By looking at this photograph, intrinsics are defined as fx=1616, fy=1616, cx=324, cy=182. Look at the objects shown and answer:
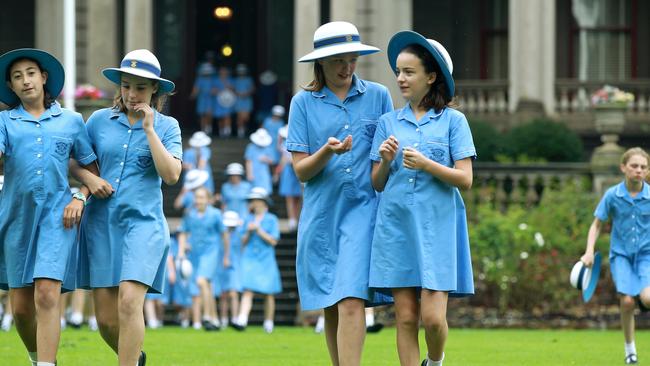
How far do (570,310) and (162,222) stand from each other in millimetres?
12282

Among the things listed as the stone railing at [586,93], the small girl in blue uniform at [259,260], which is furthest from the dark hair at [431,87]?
the stone railing at [586,93]

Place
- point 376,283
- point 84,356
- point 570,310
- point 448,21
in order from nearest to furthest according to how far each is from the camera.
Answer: point 376,283 < point 84,356 < point 570,310 < point 448,21

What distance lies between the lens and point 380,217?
9.09 m

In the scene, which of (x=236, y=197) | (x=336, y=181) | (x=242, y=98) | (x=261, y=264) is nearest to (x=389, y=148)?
(x=336, y=181)

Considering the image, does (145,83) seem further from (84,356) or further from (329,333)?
(84,356)

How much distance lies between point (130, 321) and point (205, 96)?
22913 millimetres

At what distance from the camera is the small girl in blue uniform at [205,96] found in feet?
105

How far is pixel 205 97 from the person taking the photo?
105 ft

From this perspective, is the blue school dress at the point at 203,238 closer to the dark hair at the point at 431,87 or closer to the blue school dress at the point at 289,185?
the blue school dress at the point at 289,185

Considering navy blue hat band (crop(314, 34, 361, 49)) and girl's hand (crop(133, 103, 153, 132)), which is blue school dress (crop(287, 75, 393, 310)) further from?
girl's hand (crop(133, 103, 153, 132))

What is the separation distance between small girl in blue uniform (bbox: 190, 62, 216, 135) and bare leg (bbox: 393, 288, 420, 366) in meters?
23.1

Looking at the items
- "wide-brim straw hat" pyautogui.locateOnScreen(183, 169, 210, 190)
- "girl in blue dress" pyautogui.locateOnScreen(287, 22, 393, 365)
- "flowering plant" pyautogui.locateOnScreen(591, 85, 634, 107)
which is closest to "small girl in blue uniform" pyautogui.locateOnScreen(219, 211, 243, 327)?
"wide-brim straw hat" pyautogui.locateOnScreen(183, 169, 210, 190)

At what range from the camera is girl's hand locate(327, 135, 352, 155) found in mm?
8820

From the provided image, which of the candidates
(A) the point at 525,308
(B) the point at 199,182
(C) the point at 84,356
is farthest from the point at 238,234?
(C) the point at 84,356
